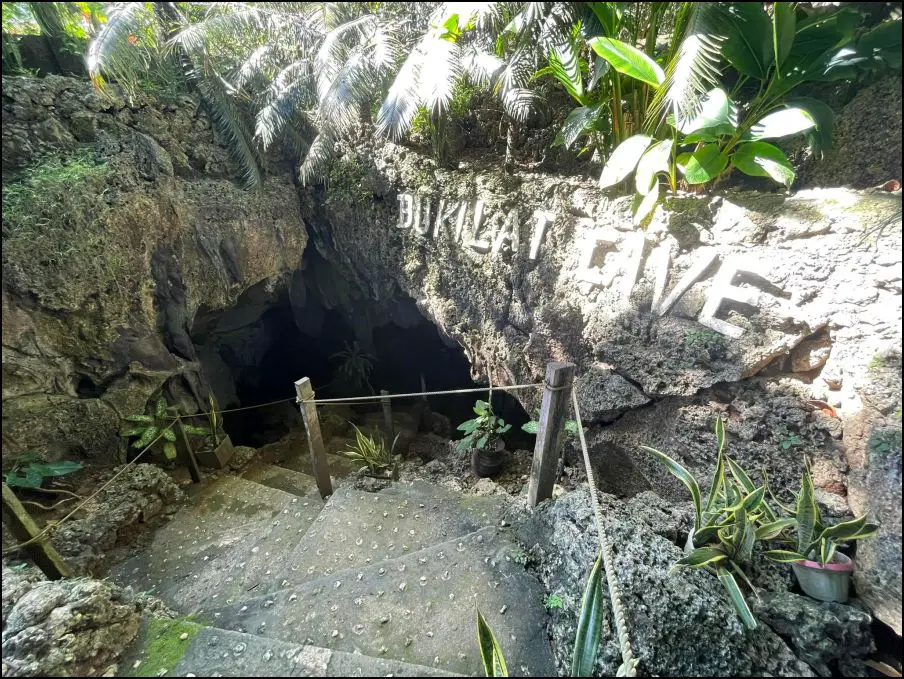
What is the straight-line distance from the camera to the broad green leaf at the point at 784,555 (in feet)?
5.92

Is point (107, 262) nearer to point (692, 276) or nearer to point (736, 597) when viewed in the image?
point (692, 276)

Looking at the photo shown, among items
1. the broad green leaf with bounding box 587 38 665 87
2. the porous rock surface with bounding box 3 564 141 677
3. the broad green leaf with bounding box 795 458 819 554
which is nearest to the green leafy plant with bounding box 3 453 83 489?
the porous rock surface with bounding box 3 564 141 677

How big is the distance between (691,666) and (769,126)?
119 inches

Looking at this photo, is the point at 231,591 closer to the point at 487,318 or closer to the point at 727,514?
the point at 727,514

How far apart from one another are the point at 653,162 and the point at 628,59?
2.20 feet

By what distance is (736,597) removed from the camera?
1687 millimetres

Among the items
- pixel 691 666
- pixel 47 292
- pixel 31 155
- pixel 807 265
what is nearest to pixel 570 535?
pixel 691 666

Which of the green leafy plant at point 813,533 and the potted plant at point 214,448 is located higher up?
the green leafy plant at point 813,533

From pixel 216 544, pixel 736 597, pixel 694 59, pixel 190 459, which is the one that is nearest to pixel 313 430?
pixel 216 544

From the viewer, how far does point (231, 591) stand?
2346 mm

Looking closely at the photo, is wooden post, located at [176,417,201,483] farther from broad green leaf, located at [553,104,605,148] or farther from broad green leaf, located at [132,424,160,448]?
broad green leaf, located at [553,104,605,148]

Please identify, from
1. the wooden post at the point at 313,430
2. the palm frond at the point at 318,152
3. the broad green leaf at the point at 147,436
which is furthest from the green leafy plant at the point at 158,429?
the palm frond at the point at 318,152

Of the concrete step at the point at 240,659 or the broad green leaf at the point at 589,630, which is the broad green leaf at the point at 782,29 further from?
the concrete step at the point at 240,659

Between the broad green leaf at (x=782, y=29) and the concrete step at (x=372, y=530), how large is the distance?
11.3 feet
